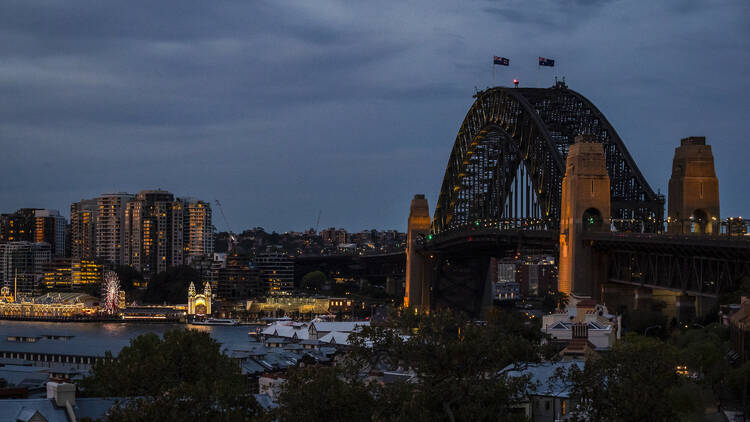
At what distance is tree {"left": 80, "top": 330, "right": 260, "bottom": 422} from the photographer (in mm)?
33531

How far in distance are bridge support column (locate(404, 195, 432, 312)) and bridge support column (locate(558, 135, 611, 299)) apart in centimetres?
5105

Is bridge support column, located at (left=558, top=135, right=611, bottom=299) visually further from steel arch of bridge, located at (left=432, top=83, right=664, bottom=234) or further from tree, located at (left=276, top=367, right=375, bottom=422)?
tree, located at (left=276, top=367, right=375, bottom=422)

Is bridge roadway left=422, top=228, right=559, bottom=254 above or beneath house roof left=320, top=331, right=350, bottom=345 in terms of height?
above

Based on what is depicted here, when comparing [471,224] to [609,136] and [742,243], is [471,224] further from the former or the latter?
[742,243]

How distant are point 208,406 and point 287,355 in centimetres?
6930

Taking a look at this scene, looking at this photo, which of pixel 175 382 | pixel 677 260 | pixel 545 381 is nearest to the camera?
pixel 545 381

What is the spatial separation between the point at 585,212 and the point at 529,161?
2565 centimetres

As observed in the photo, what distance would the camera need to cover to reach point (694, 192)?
73.9m

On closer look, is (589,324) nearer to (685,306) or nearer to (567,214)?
(685,306)

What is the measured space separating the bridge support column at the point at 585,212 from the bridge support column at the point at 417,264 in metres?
51.1

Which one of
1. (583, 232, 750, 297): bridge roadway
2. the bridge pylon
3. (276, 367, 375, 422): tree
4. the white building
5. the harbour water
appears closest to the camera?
(276, 367, 375, 422): tree

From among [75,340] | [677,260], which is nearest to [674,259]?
[677,260]

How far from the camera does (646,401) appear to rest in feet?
107

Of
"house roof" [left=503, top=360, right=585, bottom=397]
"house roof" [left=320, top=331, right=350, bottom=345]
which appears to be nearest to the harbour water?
"house roof" [left=320, top=331, right=350, bottom=345]
